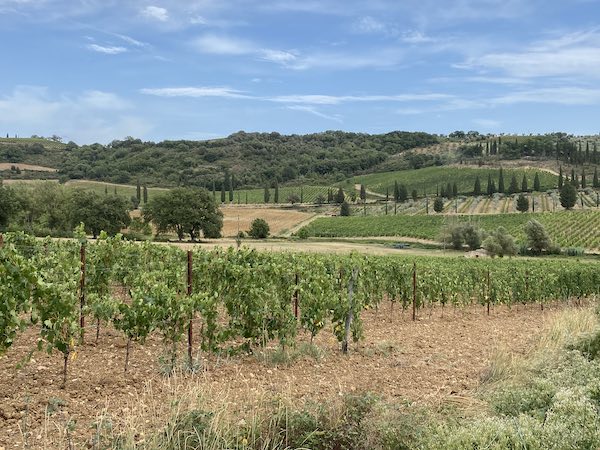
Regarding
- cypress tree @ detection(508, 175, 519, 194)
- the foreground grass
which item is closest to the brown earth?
cypress tree @ detection(508, 175, 519, 194)

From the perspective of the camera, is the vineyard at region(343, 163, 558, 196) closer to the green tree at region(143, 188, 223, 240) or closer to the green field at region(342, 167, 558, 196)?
the green field at region(342, 167, 558, 196)

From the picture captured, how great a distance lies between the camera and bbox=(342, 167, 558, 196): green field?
11688cm

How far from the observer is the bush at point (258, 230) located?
223ft

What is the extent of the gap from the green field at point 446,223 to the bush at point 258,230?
21.0 ft

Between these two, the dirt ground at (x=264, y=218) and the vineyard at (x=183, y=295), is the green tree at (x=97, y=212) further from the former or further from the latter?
the vineyard at (x=183, y=295)

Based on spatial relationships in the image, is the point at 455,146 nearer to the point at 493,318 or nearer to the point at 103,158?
the point at 103,158

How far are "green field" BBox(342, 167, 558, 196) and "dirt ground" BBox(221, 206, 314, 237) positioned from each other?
38907 mm

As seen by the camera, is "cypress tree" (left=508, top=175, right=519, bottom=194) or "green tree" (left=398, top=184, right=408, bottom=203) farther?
"green tree" (left=398, top=184, right=408, bottom=203)

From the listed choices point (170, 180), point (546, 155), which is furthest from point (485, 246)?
point (546, 155)

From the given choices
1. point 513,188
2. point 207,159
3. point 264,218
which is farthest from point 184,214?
point 207,159

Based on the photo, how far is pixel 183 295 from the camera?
25.3ft

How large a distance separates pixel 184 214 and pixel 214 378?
5553cm

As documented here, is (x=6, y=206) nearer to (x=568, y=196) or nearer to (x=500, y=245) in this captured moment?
(x=500, y=245)

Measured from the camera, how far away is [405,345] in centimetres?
1039
